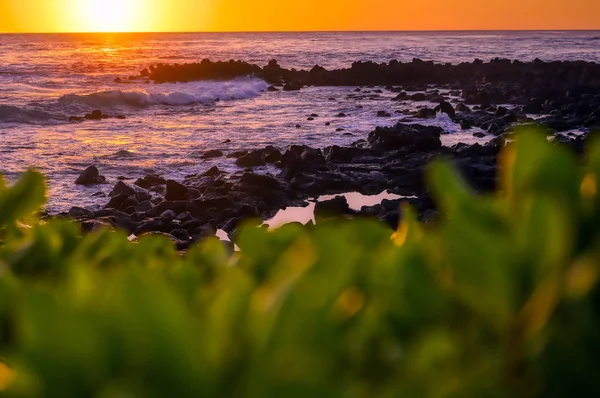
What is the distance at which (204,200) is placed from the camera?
375 inches

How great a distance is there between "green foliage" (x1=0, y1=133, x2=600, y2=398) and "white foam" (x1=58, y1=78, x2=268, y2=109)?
24184mm

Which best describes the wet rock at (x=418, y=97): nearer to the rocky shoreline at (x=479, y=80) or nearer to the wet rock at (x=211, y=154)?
the rocky shoreline at (x=479, y=80)

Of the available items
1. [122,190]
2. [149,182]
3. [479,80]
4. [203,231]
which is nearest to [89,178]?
[149,182]

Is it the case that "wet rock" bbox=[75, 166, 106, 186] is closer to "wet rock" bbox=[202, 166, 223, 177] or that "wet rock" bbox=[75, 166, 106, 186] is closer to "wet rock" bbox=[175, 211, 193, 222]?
"wet rock" bbox=[202, 166, 223, 177]

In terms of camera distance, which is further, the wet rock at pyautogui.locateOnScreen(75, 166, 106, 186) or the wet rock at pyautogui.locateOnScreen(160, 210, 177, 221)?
the wet rock at pyautogui.locateOnScreen(75, 166, 106, 186)

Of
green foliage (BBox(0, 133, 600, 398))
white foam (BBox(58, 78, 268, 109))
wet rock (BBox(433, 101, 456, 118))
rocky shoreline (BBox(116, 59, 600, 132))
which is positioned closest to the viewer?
green foliage (BBox(0, 133, 600, 398))

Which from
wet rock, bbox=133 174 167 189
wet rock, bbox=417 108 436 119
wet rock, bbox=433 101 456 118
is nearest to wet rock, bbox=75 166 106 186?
wet rock, bbox=133 174 167 189

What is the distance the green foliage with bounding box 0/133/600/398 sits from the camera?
1.53 ft

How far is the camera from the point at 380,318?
735 mm

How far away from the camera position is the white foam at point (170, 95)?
24000 mm

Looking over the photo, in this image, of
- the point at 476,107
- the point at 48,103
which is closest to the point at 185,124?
the point at 48,103

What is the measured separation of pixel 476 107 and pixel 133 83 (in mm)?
19064

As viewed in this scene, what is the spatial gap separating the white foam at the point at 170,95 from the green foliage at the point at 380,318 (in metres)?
24.2

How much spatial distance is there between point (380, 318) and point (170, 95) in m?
26.4
